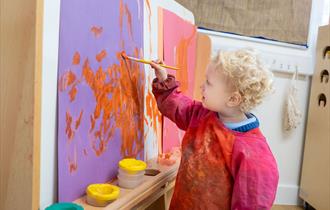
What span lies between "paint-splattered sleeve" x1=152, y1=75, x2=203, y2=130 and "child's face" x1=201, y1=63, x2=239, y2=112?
11cm

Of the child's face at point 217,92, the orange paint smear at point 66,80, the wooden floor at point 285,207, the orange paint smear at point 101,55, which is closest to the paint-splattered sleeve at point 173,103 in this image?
the child's face at point 217,92

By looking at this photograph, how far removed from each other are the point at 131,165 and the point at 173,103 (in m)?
0.22

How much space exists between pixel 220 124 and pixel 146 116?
0.78 feet

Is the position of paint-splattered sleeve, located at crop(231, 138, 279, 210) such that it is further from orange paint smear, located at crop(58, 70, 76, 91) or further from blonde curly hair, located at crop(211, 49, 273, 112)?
orange paint smear, located at crop(58, 70, 76, 91)

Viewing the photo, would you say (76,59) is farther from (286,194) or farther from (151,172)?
(286,194)

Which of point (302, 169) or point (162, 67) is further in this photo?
point (302, 169)

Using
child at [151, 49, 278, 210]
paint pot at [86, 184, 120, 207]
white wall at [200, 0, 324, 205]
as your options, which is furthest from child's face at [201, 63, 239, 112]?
white wall at [200, 0, 324, 205]

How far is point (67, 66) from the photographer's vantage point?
29.3 inches

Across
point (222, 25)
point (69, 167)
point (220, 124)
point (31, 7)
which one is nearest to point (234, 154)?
point (220, 124)

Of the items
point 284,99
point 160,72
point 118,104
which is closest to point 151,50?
point 160,72

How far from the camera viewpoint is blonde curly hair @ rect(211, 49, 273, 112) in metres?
0.91

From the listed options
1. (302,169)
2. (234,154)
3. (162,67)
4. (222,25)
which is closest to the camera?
(234,154)

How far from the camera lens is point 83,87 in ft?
2.60

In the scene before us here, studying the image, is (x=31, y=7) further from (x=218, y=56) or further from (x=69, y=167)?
(x=218, y=56)
